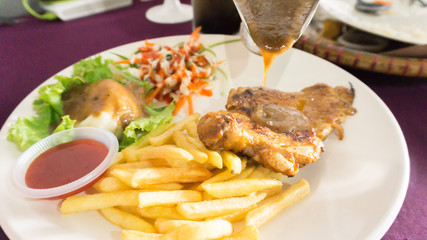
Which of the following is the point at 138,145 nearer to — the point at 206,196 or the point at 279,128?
the point at 206,196

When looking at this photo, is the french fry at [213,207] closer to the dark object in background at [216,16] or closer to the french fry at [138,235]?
the french fry at [138,235]

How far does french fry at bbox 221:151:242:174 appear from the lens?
1.99 meters

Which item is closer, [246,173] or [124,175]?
[124,175]

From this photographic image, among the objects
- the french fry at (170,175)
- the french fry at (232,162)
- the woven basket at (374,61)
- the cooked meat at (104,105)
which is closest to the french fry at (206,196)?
the french fry at (170,175)

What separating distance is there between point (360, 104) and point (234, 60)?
142cm

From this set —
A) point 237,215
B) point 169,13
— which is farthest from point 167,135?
point 169,13

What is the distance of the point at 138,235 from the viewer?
1.74 meters

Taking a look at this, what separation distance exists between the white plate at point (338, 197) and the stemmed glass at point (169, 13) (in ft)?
8.59

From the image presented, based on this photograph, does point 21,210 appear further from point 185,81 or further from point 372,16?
point 372,16

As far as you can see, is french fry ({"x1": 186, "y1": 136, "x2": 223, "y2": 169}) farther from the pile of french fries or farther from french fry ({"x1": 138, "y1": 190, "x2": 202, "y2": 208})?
french fry ({"x1": 138, "y1": 190, "x2": 202, "y2": 208})

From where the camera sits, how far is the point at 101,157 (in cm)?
232

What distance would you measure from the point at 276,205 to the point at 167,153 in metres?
0.74

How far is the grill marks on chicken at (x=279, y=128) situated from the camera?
2102 mm

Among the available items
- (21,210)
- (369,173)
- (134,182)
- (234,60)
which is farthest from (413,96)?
(21,210)
